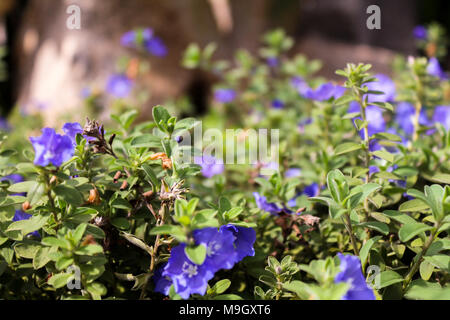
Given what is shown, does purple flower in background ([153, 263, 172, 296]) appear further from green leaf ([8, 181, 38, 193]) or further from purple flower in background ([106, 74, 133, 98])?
purple flower in background ([106, 74, 133, 98])

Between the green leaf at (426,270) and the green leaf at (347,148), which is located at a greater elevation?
the green leaf at (347,148)

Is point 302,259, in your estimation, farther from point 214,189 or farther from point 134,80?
point 134,80

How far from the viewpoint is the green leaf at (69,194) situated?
867 millimetres

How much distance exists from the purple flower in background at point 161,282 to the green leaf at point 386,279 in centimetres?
42

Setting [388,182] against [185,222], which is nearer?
[185,222]

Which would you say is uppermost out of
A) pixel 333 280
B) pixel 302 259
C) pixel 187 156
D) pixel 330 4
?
pixel 330 4

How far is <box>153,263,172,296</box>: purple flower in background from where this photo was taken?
925 mm

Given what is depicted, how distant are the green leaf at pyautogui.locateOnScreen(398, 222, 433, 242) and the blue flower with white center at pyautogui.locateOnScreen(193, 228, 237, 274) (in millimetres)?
329

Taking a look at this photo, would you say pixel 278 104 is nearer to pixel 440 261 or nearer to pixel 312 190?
pixel 312 190

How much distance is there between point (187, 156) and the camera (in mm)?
1067

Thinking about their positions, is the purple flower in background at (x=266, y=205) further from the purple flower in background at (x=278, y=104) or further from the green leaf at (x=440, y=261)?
the purple flower in background at (x=278, y=104)

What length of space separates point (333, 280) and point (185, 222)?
291 mm

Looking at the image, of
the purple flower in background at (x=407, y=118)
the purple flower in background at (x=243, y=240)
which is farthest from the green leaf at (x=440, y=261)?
the purple flower in background at (x=407, y=118)
